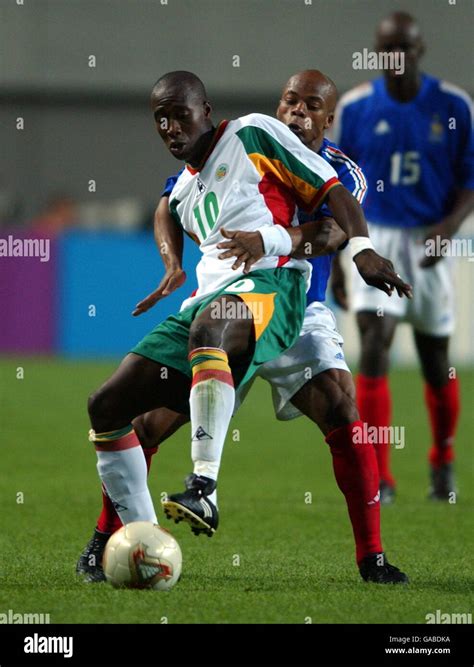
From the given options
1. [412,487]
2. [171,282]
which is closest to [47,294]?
[412,487]

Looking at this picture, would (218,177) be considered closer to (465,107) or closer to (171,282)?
(171,282)

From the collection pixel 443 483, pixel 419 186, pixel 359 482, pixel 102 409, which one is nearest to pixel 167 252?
pixel 102 409

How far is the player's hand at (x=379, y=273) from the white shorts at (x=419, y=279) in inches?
131

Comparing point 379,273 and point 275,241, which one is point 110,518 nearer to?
point 275,241

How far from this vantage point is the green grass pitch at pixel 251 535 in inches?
182

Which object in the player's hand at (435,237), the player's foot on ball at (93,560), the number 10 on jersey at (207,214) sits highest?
the player's hand at (435,237)

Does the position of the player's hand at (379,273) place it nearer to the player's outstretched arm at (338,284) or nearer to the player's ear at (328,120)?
the player's ear at (328,120)

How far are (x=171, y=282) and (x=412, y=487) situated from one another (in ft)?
12.3

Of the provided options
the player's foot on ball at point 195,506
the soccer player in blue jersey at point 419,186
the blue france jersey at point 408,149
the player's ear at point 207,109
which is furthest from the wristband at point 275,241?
the blue france jersey at point 408,149

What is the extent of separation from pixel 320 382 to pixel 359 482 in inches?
16.8

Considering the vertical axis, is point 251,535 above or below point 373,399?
below

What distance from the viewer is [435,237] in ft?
26.3

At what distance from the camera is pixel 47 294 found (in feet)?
58.5

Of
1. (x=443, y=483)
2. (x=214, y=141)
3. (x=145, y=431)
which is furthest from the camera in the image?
(x=443, y=483)
